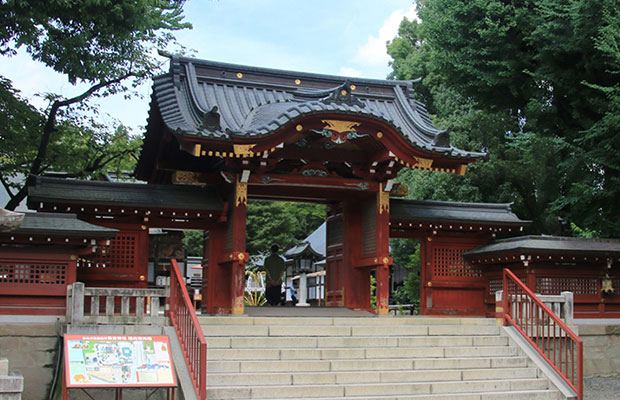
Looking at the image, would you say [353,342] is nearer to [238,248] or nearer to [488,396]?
[488,396]

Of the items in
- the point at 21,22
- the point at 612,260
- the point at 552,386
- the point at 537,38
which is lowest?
the point at 552,386

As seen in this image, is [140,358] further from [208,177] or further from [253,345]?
[208,177]

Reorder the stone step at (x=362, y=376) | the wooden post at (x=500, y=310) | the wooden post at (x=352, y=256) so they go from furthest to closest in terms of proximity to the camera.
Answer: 1. the wooden post at (x=352, y=256)
2. the wooden post at (x=500, y=310)
3. the stone step at (x=362, y=376)

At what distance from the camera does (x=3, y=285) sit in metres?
11.3

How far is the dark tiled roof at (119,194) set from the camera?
520 inches

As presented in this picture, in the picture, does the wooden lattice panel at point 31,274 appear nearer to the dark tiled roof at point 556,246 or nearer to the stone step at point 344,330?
the stone step at point 344,330

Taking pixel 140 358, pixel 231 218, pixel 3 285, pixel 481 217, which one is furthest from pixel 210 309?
pixel 481 217

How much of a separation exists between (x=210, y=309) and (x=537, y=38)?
1053 cm

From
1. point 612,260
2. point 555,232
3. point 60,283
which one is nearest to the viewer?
point 60,283

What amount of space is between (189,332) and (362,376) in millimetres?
2721

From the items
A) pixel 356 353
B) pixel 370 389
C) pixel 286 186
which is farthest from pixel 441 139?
pixel 370 389

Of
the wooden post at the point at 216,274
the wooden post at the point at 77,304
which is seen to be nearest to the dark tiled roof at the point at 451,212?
the wooden post at the point at 216,274

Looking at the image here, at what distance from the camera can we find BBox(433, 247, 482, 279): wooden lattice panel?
15703 mm

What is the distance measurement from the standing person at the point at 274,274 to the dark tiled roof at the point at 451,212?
3.12 metres
